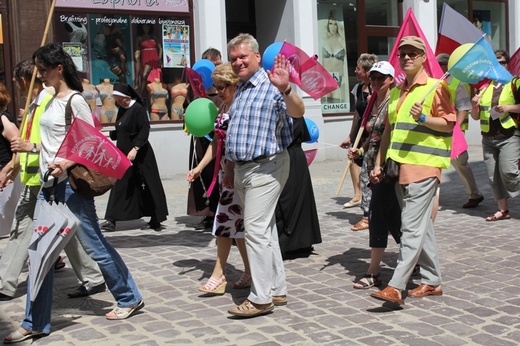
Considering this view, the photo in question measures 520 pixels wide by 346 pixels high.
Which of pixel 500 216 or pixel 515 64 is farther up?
pixel 515 64

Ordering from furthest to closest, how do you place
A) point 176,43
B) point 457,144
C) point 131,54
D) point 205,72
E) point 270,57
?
point 176,43, point 131,54, point 205,72, point 457,144, point 270,57

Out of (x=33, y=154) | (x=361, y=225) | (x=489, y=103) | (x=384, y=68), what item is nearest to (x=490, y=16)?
(x=489, y=103)

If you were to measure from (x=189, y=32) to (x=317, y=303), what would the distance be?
9.80 metres

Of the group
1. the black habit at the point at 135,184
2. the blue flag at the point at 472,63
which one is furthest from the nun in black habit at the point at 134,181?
the blue flag at the point at 472,63

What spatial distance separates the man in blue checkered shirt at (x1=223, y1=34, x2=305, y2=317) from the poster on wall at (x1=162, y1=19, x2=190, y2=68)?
9219mm

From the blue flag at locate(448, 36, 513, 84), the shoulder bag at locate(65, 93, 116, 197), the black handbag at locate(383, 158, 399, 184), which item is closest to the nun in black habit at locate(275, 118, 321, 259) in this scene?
the black handbag at locate(383, 158, 399, 184)

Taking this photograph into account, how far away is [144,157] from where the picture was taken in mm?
9250

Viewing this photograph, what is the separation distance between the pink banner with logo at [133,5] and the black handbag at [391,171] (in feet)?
29.7

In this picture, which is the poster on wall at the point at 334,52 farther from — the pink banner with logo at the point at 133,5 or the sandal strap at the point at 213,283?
the sandal strap at the point at 213,283

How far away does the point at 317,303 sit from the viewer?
5.60 metres

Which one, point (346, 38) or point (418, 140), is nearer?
point (418, 140)

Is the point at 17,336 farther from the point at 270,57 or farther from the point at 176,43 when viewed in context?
the point at 176,43

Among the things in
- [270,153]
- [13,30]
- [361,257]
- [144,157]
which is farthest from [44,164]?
[13,30]

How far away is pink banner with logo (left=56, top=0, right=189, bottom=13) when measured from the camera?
43.4 feet
